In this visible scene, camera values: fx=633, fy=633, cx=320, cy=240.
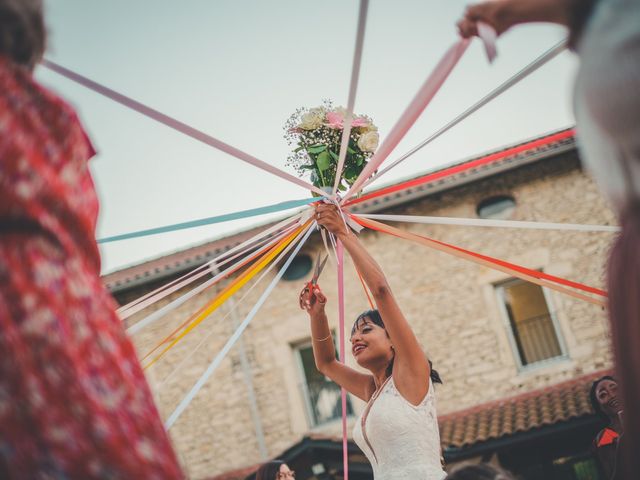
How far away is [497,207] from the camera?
11875 millimetres

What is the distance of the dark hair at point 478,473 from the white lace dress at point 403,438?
754 millimetres

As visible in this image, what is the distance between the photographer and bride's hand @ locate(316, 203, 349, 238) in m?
2.66

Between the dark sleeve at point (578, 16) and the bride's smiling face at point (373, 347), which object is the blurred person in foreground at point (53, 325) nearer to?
the dark sleeve at point (578, 16)

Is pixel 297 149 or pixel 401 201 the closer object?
pixel 297 149

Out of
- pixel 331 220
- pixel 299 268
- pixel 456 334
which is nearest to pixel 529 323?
pixel 456 334

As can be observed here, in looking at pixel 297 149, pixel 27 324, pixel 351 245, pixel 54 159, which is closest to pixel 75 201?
pixel 54 159

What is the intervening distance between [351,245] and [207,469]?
10.3 meters

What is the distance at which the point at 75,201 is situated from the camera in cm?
107

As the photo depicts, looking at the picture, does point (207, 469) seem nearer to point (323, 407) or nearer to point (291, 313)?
point (323, 407)

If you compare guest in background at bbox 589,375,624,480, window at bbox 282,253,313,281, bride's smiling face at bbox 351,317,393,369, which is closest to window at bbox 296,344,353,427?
window at bbox 282,253,313,281

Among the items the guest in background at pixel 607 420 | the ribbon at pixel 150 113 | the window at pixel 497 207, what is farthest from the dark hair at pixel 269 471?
the window at pixel 497 207

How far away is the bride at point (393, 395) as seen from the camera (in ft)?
8.22

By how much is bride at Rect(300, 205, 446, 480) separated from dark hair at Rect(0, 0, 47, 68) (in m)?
1.51

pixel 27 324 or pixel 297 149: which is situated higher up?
pixel 297 149
